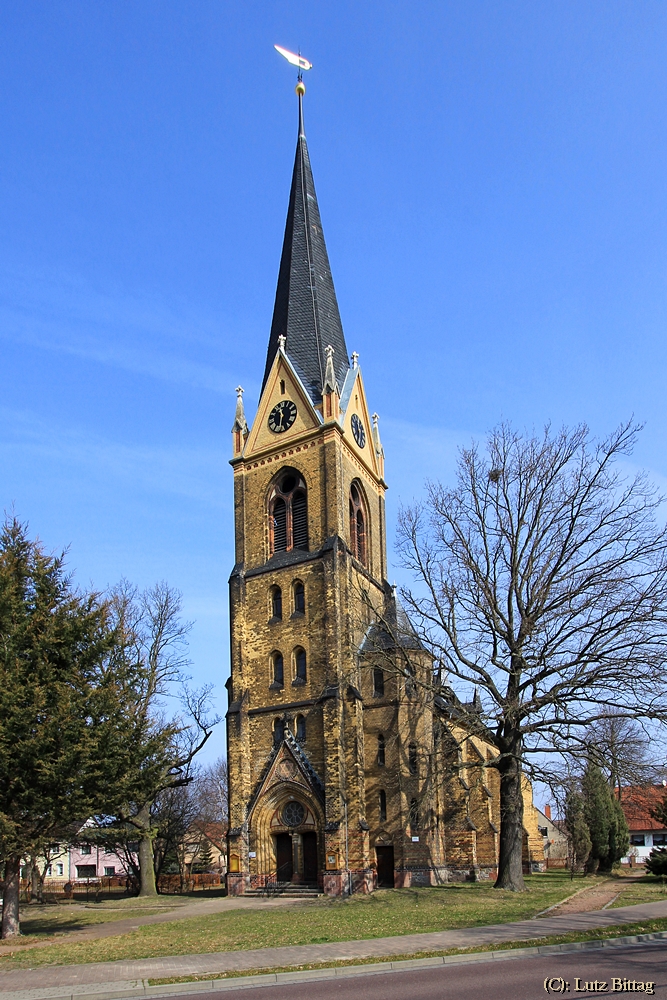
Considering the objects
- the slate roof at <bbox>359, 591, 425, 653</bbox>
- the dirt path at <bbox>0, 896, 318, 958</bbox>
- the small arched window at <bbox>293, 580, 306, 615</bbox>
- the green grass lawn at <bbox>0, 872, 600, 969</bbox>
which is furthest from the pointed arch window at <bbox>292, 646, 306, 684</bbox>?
the green grass lawn at <bbox>0, 872, 600, 969</bbox>

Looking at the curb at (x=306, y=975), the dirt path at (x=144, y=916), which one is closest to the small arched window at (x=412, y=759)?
the dirt path at (x=144, y=916)

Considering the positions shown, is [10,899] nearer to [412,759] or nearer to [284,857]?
[284,857]

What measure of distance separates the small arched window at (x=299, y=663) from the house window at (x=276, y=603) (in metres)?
1.80

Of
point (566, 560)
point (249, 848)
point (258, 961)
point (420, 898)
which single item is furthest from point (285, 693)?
point (258, 961)

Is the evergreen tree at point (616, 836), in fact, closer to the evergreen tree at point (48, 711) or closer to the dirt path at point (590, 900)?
the dirt path at point (590, 900)

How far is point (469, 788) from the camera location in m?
35.8

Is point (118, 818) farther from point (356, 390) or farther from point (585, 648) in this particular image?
point (356, 390)

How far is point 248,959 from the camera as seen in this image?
534 inches

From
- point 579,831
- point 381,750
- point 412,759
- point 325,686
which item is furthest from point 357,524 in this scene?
point 579,831

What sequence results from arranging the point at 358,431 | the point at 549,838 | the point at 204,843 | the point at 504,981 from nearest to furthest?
the point at 504,981 < the point at 358,431 < the point at 204,843 < the point at 549,838

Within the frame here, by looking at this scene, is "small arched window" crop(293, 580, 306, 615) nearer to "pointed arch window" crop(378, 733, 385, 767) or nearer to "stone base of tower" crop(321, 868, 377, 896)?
"pointed arch window" crop(378, 733, 385, 767)

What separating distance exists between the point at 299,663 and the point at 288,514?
6680 mm

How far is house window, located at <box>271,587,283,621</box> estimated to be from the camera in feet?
117

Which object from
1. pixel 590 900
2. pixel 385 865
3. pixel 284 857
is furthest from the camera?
pixel 284 857
